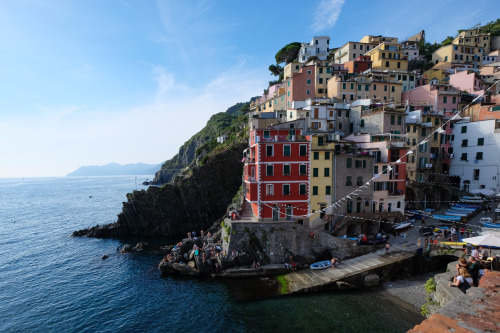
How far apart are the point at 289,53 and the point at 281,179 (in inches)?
2820

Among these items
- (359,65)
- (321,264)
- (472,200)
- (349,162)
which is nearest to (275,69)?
(359,65)

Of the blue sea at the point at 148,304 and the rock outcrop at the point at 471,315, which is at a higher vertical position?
the rock outcrop at the point at 471,315

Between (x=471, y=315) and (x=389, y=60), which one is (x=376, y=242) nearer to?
(x=471, y=315)

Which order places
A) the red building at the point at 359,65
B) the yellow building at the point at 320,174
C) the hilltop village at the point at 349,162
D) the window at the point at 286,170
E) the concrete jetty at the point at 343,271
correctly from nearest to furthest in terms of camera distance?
the concrete jetty at the point at 343,271
the hilltop village at the point at 349,162
the window at the point at 286,170
the yellow building at the point at 320,174
the red building at the point at 359,65

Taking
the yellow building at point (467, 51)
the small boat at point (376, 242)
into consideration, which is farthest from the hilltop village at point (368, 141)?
the small boat at point (376, 242)

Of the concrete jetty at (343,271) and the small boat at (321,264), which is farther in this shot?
the small boat at (321,264)

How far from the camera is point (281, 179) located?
3391 centimetres

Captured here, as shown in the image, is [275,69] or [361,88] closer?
[361,88]

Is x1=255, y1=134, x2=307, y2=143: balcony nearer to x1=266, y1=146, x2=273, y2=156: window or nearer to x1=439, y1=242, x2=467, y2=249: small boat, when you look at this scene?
x1=266, y1=146, x2=273, y2=156: window

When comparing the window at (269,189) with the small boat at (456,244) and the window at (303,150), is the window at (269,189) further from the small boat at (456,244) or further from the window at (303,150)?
the small boat at (456,244)

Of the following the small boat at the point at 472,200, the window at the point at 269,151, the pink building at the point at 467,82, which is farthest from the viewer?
the pink building at the point at 467,82

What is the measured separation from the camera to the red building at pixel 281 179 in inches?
1321

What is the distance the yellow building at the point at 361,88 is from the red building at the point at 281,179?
26.7m

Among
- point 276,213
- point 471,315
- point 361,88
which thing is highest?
point 361,88
